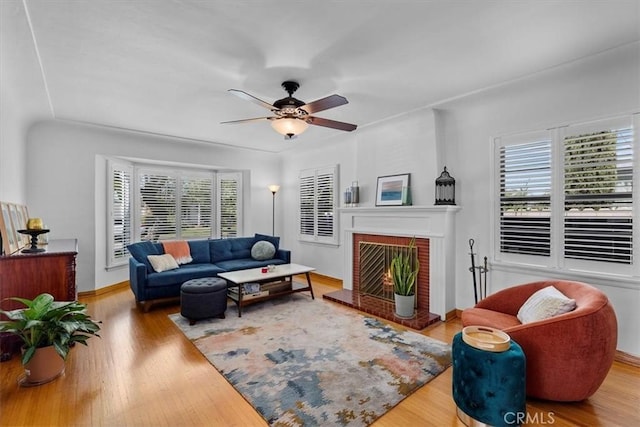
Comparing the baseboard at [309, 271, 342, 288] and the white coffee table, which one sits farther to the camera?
the baseboard at [309, 271, 342, 288]

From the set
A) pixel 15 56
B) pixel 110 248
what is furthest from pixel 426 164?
pixel 110 248

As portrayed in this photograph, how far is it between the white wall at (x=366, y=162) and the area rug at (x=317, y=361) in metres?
1.90

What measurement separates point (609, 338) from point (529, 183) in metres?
1.80

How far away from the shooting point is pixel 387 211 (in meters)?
4.45

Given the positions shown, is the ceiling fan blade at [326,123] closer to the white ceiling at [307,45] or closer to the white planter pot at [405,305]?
the white ceiling at [307,45]

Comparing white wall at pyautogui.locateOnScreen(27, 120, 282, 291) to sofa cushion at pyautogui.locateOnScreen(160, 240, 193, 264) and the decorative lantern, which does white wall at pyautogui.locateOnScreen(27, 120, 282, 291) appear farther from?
the decorative lantern

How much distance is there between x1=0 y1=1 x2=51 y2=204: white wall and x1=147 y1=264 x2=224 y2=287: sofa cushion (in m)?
1.81

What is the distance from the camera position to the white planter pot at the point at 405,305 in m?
3.75

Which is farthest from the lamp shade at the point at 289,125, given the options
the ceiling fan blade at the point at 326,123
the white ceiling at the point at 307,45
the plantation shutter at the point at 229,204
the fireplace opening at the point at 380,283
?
the plantation shutter at the point at 229,204

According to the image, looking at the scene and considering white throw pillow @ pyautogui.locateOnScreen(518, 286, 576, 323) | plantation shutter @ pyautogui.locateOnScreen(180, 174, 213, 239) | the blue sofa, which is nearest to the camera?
white throw pillow @ pyautogui.locateOnScreen(518, 286, 576, 323)

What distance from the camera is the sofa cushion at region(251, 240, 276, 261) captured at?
550 cm

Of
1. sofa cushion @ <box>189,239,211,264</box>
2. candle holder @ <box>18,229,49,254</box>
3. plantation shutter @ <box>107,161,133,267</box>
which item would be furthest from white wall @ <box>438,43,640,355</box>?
plantation shutter @ <box>107,161,133,267</box>

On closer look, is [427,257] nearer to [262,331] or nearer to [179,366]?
[262,331]

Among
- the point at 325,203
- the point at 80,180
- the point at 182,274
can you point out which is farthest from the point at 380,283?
the point at 80,180
